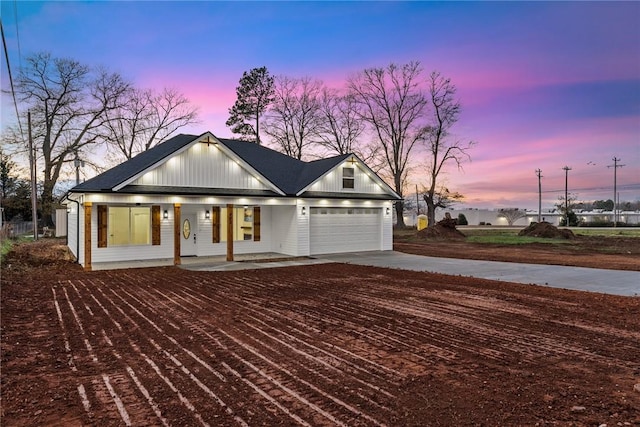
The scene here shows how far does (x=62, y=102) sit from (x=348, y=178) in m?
28.5

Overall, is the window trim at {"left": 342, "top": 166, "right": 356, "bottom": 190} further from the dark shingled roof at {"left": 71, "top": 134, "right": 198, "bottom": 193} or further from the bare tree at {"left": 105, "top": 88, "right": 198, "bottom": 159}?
the bare tree at {"left": 105, "top": 88, "right": 198, "bottom": 159}

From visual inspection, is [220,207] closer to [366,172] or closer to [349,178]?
[349,178]

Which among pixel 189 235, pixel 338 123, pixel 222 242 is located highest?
pixel 338 123

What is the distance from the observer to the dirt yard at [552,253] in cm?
1470

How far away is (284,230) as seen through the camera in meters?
17.9

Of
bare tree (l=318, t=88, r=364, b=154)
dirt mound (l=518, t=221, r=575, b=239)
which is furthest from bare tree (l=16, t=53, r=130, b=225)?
dirt mound (l=518, t=221, r=575, b=239)

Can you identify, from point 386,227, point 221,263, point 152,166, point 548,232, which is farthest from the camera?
point 548,232

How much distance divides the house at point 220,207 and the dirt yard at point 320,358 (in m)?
5.45

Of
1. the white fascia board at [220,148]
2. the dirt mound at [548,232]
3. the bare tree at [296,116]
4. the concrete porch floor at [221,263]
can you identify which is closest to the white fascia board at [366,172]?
the white fascia board at [220,148]

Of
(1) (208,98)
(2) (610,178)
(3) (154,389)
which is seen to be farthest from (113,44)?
(2) (610,178)

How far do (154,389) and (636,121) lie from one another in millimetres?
27170

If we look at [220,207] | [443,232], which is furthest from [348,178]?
[443,232]

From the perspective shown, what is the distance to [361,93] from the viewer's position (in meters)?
36.6

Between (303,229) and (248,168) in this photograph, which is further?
(303,229)
